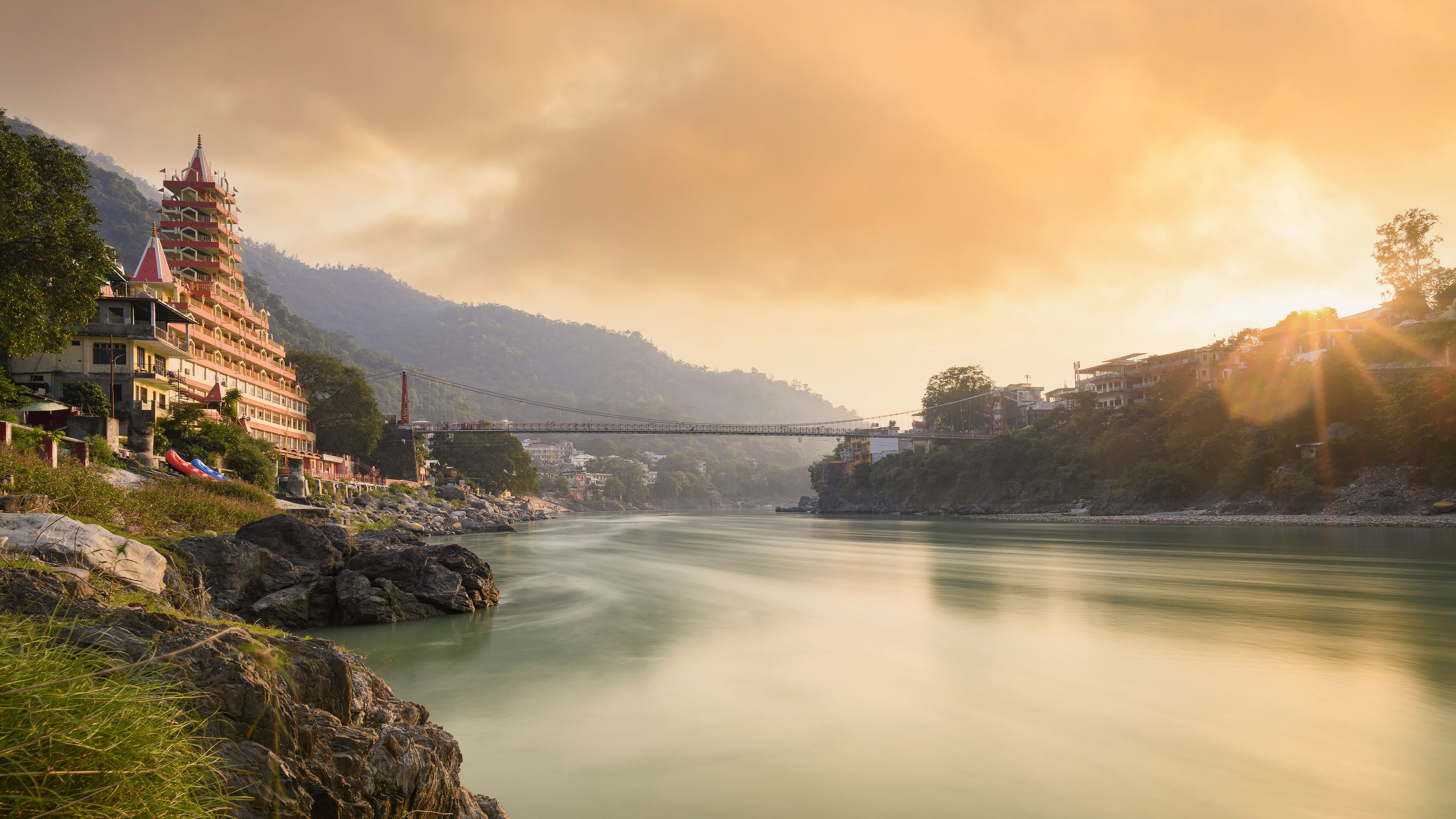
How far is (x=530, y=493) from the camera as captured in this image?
73.6 meters

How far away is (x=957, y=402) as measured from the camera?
7894 cm

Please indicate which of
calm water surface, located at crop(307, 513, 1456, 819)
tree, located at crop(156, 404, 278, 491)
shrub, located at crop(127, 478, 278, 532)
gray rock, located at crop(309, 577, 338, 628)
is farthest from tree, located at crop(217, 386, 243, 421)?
gray rock, located at crop(309, 577, 338, 628)

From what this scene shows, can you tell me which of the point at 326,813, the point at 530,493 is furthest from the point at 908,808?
the point at 530,493

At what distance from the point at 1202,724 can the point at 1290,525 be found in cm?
3355

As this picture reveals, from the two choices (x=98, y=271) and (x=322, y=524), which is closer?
(x=322, y=524)

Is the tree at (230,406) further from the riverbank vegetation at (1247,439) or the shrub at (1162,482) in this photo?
the shrub at (1162,482)

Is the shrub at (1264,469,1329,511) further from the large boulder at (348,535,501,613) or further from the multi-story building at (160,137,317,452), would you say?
the multi-story building at (160,137,317,452)

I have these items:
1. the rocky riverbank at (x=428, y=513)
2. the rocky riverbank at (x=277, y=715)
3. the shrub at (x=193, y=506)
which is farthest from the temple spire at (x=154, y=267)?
the rocky riverbank at (x=277, y=715)

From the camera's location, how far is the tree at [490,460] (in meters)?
63.9

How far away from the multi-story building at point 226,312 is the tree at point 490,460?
20.5 m

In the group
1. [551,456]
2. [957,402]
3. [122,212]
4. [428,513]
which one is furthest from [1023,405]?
[122,212]

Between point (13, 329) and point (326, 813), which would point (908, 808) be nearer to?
point (326, 813)

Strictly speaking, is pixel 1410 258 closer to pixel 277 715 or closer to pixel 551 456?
pixel 277 715

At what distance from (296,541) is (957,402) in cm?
7347
